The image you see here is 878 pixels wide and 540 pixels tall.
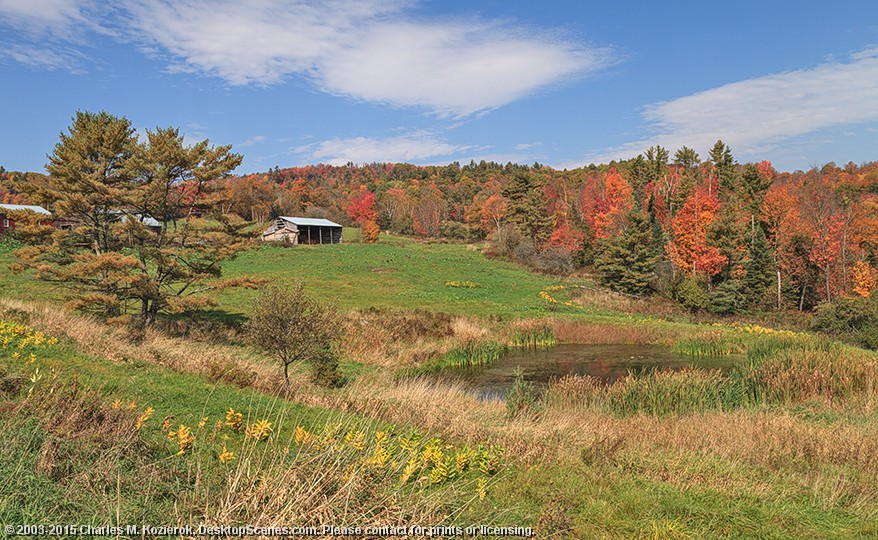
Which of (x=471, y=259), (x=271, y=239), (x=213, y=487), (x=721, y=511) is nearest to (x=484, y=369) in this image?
(x=721, y=511)

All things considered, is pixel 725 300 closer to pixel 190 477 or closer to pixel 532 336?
pixel 532 336

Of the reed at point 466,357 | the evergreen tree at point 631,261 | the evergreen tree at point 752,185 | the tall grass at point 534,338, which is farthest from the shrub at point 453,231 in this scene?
the reed at point 466,357

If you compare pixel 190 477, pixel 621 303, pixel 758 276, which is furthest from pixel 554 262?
pixel 190 477

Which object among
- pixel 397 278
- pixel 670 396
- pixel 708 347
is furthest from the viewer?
pixel 397 278

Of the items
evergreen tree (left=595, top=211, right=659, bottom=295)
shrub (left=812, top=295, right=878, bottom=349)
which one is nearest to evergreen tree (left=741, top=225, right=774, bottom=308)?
evergreen tree (left=595, top=211, right=659, bottom=295)

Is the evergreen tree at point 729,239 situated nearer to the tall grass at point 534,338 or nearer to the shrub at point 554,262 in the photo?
the shrub at point 554,262

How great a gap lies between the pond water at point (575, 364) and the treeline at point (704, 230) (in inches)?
559

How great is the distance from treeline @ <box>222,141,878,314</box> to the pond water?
46.6ft

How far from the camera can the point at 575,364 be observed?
82.7 ft

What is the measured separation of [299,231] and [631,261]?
44.3 meters

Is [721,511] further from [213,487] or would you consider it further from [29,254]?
[29,254]

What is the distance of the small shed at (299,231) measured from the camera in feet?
236

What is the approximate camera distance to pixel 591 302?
1700 inches

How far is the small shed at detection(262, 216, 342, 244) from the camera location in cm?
7181
